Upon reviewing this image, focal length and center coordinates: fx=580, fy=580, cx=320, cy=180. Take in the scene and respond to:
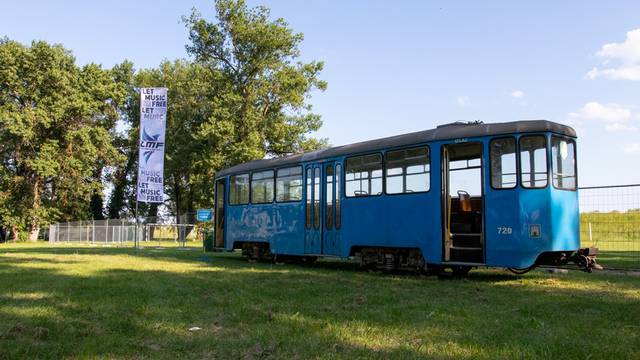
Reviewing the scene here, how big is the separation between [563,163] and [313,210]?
21.6ft

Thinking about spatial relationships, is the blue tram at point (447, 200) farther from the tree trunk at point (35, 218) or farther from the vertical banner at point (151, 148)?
the tree trunk at point (35, 218)

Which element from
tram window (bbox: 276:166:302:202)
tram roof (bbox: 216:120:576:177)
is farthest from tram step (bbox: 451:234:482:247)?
tram window (bbox: 276:166:302:202)

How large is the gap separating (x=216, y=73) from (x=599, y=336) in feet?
136

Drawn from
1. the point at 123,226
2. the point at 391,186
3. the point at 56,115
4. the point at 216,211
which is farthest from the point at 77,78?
the point at 391,186

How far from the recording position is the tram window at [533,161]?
1111 cm

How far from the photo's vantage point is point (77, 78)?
4756 centimetres

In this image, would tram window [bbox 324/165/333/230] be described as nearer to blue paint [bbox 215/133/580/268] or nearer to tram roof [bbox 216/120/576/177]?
blue paint [bbox 215/133/580/268]

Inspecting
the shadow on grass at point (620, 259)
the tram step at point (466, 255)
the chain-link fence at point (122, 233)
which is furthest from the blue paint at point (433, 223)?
the chain-link fence at point (122, 233)

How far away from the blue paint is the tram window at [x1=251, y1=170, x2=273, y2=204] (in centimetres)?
86

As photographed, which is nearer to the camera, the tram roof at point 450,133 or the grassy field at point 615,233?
the tram roof at point 450,133

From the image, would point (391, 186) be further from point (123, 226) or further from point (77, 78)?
point (77, 78)

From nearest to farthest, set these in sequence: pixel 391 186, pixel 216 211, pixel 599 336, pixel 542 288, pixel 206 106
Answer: pixel 599 336 → pixel 542 288 → pixel 391 186 → pixel 216 211 → pixel 206 106

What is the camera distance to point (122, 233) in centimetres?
4025

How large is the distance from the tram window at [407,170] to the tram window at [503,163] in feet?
4.76
